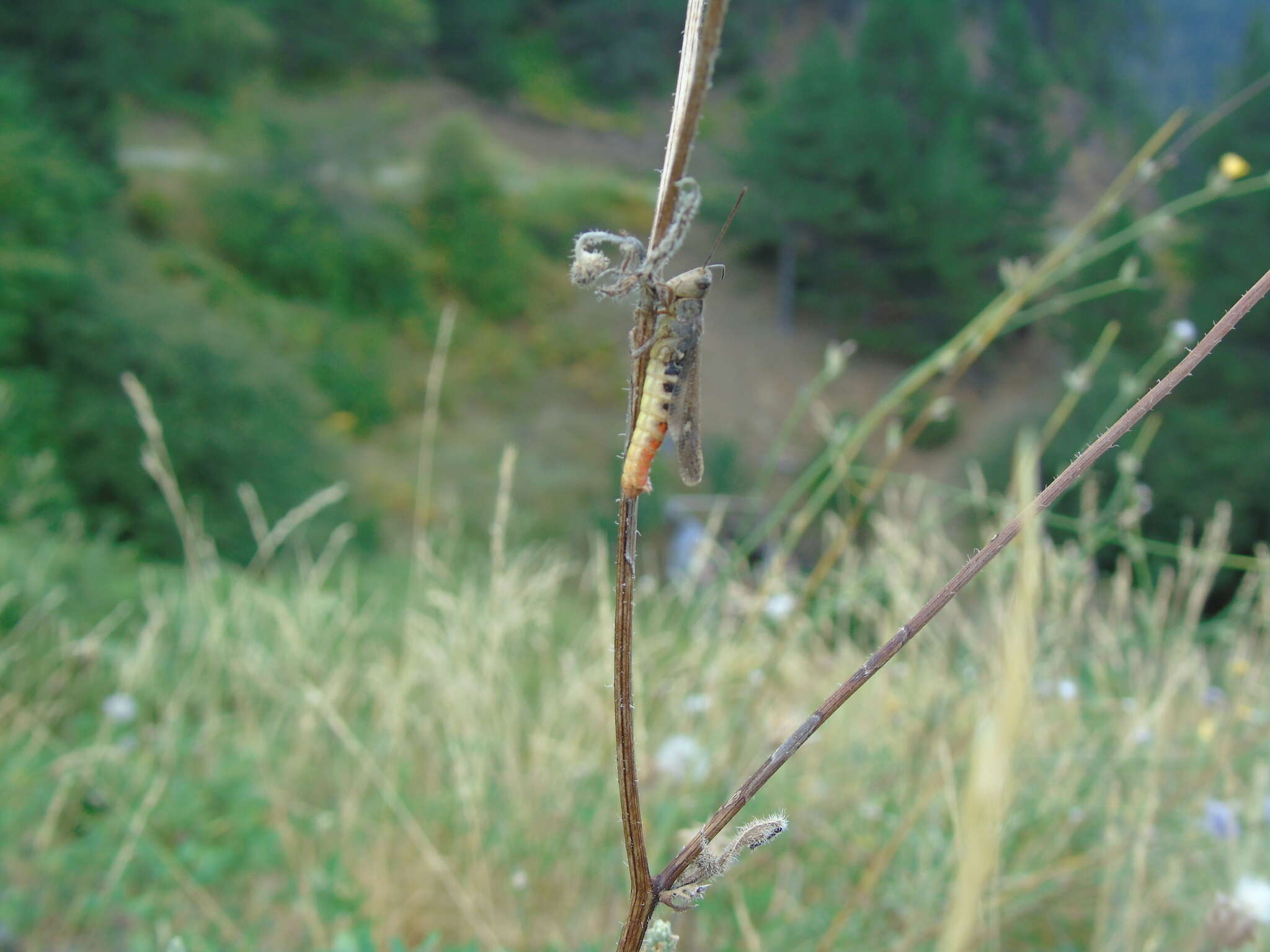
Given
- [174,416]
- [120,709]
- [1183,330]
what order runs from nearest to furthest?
1. [1183,330]
2. [120,709]
3. [174,416]

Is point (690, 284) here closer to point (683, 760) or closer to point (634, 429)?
point (634, 429)

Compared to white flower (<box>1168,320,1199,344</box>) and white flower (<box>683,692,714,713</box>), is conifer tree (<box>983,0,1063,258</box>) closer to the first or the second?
white flower (<box>1168,320,1199,344</box>)

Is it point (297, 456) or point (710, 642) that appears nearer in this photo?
point (710, 642)

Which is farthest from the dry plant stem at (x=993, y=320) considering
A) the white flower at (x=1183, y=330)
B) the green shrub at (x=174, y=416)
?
the green shrub at (x=174, y=416)

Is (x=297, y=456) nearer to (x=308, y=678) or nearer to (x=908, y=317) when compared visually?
(x=308, y=678)

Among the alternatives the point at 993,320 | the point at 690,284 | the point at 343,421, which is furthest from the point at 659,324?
the point at 343,421

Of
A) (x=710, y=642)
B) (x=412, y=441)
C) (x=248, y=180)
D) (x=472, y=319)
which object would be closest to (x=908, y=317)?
(x=472, y=319)

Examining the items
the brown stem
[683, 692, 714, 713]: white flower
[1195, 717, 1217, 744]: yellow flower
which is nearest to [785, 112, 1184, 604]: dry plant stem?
[683, 692, 714, 713]: white flower

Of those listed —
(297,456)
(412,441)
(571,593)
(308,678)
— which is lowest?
(412,441)
